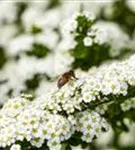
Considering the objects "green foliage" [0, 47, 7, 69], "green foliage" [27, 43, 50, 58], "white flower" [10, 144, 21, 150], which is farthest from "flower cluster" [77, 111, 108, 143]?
"green foliage" [0, 47, 7, 69]

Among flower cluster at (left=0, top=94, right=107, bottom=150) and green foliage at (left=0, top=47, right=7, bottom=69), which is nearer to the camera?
flower cluster at (left=0, top=94, right=107, bottom=150)

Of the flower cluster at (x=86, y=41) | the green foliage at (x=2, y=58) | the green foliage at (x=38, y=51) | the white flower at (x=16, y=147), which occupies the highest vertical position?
the green foliage at (x=2, y=58)

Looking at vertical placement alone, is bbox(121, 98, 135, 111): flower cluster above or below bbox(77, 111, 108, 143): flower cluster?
above

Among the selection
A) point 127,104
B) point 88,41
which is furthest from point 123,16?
point 127,104

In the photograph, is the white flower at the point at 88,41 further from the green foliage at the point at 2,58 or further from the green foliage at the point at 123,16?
the green foliage at the point at 123,16

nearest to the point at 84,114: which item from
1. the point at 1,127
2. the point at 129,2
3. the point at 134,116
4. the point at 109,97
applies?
the point at 109,97

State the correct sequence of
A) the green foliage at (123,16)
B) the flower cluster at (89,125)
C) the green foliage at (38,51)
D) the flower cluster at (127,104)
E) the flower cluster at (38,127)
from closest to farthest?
the flower cluster at (38,127), the flower cluster at (89,125), the flower cluster at (127,104), the green foliage at (38,51), the green foliage at (123,16)

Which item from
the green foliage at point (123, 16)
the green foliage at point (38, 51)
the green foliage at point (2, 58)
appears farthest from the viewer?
the green foliage at point (123, 16)

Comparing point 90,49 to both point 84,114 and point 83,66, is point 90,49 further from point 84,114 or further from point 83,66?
point 84,114

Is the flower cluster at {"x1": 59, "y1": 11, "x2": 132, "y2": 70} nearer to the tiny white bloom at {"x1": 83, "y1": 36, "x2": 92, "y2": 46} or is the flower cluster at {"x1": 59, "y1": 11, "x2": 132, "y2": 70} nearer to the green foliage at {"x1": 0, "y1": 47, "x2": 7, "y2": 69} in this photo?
the tiny white bloom at {"x1": 83, "y1": 36, "x2": 92, "y2": 46}

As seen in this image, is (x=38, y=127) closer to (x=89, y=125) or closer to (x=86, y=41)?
(x=89, y=125)

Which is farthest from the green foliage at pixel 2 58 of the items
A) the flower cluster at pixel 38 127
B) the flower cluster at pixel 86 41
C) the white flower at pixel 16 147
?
the white flower at pixel 16 147
